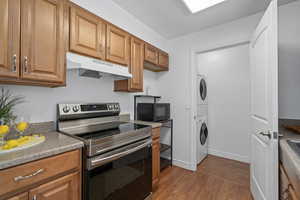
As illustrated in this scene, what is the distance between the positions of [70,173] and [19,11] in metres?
1.23

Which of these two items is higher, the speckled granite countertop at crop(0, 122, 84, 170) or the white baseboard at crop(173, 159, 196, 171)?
the speckled granite countertop at crop(0, 122, 84, 170)

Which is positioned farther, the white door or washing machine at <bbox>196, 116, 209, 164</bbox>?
washing machine at <bbox>196, 116, 209, 164</bbox>

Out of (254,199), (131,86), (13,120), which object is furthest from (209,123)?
(13,120)

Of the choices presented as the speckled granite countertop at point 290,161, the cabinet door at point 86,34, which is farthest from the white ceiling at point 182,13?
the speckled granite countertop at point 290,161

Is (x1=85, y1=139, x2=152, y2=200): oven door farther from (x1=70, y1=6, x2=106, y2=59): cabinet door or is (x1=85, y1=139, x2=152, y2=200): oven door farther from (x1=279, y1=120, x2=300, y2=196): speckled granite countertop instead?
(x1=279, y1=120, x2=300, y2=196): speckled granite countertop

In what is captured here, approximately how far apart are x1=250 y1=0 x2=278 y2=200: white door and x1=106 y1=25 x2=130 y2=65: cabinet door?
153 cm

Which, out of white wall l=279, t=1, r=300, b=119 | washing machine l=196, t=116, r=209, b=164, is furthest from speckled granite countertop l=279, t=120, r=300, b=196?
washing machine l=196, t=116, r=209, b=164

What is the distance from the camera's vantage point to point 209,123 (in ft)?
11.0

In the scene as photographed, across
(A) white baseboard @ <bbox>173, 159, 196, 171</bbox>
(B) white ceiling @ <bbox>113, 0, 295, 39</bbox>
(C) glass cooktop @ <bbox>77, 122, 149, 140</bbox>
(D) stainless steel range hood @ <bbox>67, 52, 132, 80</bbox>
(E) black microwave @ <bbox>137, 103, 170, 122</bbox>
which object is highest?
(B) white ceiling @ <bbox>113, 0, 295, 39</bbox>

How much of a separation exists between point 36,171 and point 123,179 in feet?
2.48

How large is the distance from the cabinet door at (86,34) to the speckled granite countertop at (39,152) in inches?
33.8

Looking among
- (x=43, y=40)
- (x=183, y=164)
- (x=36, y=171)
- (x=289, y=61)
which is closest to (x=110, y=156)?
(x=36, y=171)

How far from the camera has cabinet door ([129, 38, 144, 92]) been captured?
75.7 inches

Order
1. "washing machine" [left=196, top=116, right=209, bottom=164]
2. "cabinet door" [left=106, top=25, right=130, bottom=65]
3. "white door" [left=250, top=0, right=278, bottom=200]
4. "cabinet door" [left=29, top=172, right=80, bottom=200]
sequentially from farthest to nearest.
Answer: "washing machine" [left=196, top=116, right=209, bottom=164] → "cabinet door" [left=106, top=25, right=130, bottom=65] → "white door" [left=250, top=0, right=278, bottom=200] → "cabinet door" [left=29, top=172, right=80, bottom=200]
